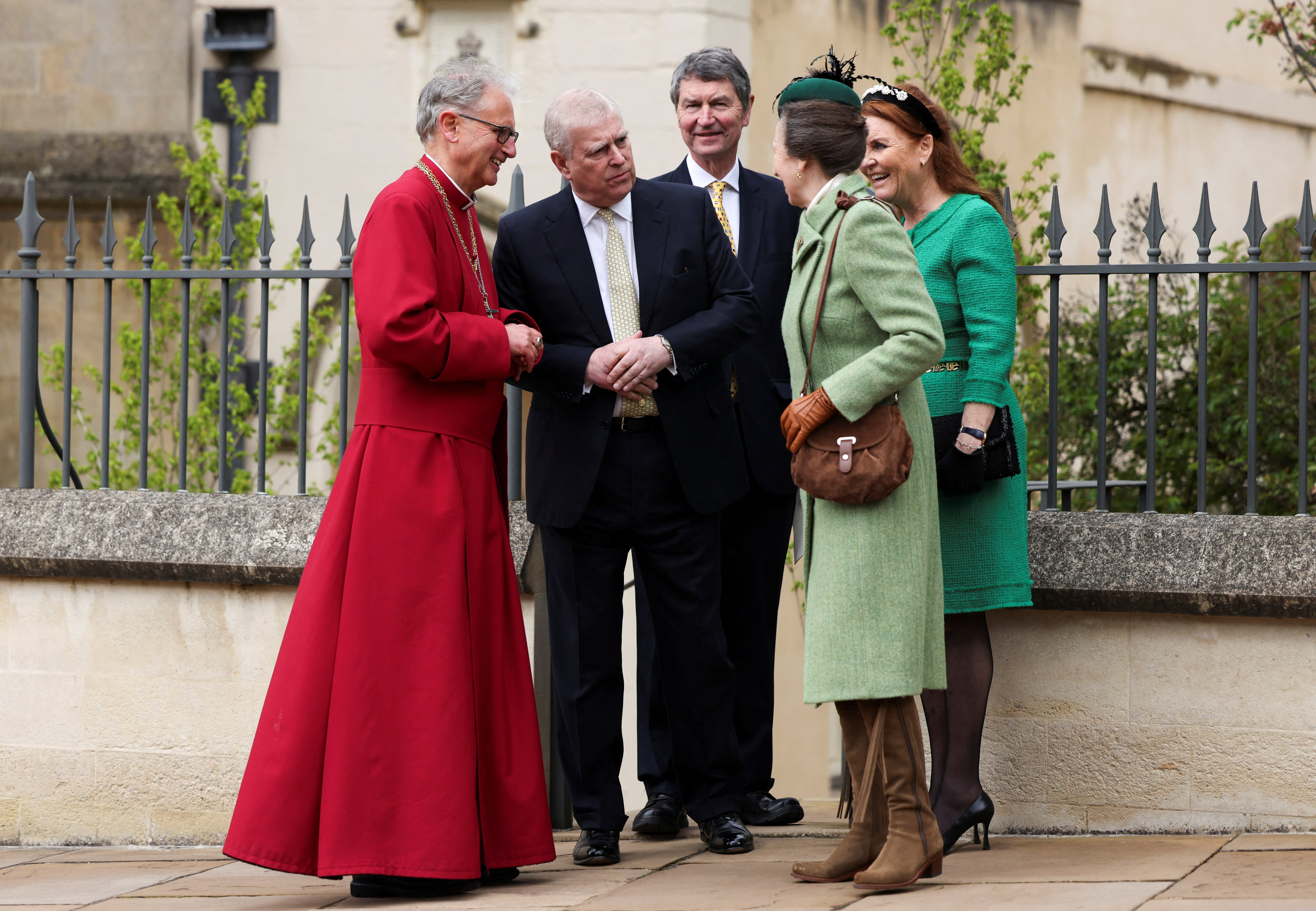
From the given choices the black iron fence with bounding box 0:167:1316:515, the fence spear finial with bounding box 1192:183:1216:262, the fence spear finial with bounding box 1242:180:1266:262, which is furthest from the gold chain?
the fence spear finial with bounding box 1242:180:1266:262

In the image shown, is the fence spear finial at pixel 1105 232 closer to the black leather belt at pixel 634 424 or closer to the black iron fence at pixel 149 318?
the black leather belt at pixel 634 424

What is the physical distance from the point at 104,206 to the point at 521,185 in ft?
18.4

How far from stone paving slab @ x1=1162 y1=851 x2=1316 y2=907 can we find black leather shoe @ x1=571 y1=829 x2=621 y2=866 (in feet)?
4.44

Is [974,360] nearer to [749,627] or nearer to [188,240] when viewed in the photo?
[749,627]

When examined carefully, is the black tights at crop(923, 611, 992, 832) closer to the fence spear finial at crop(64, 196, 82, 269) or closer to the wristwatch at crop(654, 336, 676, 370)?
the wristwatch at crop(654, 336, 676, 370)

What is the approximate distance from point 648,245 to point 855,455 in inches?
36.5

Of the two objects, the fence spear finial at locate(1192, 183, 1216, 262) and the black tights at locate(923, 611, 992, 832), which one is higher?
the fence spear finial at locate(1192, 183, 1216, 262)

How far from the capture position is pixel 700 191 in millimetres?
4125

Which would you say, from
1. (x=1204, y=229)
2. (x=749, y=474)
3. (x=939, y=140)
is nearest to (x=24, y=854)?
(x=749, y=474)

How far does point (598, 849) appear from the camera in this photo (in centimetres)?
395

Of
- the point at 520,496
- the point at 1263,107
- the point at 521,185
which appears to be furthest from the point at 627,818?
the point at 1263,107

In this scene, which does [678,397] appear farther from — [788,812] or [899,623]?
[788,812]

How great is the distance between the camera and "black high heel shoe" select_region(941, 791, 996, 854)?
3.88m

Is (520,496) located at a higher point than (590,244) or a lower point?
lower
